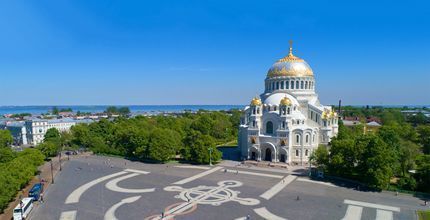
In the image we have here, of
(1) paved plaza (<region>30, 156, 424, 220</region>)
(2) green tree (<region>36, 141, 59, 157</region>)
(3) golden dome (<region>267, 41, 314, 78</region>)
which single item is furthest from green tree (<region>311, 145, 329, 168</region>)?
(2) green tree (<region>36, 141, 59, 157</region>)

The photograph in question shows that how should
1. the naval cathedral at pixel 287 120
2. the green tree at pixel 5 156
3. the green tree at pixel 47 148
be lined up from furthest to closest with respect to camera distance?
1. the green tree at pixel 47 148
2. the naval cathedral at pixel 287 120
3. the green tree at pixel 5 156

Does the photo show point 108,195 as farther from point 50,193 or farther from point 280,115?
point 280,115

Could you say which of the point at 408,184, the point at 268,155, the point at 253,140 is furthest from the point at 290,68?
the point at 408,184

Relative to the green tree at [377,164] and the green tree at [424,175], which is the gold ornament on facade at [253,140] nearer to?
the green tree at [377,164]

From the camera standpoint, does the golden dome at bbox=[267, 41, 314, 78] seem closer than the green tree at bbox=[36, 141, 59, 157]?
No

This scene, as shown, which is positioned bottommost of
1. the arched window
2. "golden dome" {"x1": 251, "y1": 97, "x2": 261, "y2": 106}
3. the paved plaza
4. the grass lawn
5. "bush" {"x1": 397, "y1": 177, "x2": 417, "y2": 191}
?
the grass lawn

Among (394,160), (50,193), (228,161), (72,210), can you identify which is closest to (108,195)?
(72,210)

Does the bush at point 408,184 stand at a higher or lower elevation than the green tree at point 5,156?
lower

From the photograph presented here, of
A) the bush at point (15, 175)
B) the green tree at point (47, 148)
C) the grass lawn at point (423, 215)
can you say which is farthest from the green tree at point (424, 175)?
the green tree at point (47, 148)

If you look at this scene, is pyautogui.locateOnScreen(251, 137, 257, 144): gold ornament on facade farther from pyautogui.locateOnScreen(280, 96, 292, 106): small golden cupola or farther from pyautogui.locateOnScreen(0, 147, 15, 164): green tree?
pyautogui.locateOnScreen(0, 147, 15, 164): green tree
